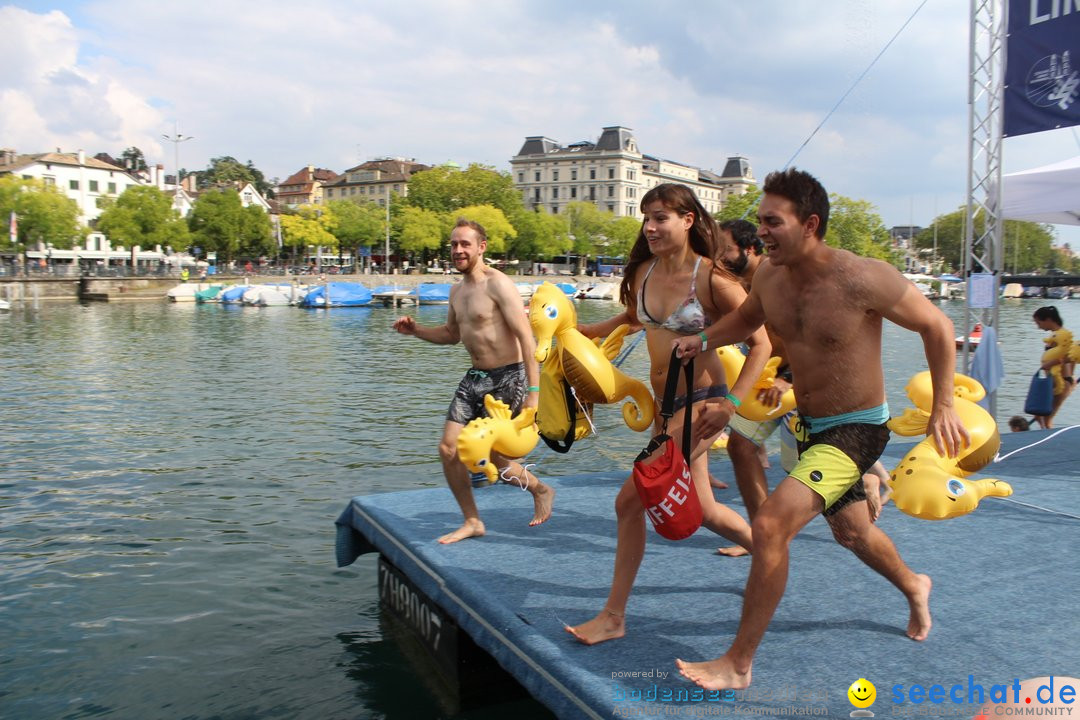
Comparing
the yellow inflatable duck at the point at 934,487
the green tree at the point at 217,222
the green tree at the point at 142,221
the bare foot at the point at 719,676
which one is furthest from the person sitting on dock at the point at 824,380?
the green tree at the point at 217,222

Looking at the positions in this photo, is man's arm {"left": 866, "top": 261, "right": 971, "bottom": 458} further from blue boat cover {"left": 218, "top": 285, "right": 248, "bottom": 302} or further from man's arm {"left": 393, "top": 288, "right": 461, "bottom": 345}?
blue boat cover {"left": 218, "top": 285, "right": 248, "bottom": 302}

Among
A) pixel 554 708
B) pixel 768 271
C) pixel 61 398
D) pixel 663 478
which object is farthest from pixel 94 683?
pixel 61 398

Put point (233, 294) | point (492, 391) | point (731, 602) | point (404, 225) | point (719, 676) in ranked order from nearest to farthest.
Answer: point (719, 676) → point (731, 602) → point (492, 391) → point (233, 294) → point (404, 225)

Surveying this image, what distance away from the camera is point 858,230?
96.4 m

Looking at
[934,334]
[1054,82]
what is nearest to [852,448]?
[934,334]

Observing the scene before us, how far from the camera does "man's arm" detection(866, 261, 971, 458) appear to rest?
12.3ft

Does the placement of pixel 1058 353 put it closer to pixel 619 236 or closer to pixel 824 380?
pixel 824 380

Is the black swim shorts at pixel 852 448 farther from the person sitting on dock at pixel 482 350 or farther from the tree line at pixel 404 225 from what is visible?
the tree line at pixel 404 225

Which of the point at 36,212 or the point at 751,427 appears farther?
the point at 36,212

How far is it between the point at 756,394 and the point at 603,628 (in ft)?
7.08

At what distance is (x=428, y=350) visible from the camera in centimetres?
3195

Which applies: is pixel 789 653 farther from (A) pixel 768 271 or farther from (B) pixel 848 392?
(A) pixel 768 271

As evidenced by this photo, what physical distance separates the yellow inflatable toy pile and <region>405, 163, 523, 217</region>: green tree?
9537 centimetres

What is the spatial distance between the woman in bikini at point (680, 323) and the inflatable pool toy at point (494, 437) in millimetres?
1315
